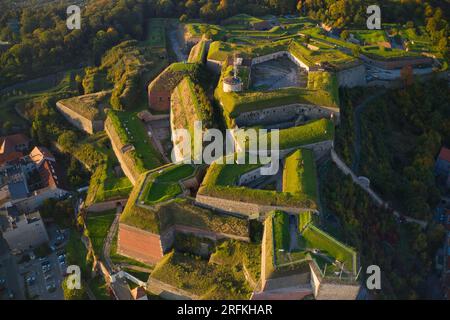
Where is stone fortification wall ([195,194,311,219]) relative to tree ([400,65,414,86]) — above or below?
below

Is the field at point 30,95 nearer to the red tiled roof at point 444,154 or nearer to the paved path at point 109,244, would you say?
the paved path at point 109,244

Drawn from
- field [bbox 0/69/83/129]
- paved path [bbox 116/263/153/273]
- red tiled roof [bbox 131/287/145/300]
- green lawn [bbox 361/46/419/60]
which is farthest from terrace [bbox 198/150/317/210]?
field [bbox 0/69/83/129]

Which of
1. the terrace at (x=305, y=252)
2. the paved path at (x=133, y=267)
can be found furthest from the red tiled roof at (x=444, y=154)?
the paved path at (x=133, y=267)

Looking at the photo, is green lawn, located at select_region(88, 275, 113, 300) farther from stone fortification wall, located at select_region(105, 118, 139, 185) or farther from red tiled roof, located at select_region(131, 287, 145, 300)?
stone fortification wall, located at select_region(105, 118, 139, 185)

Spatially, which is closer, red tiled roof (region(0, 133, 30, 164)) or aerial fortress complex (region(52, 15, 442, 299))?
aerial fortress complex (region(52, 15, 442, 299))

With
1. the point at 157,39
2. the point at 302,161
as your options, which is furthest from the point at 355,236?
the point at 157,39

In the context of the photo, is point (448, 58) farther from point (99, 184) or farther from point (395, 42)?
point (99, 184)

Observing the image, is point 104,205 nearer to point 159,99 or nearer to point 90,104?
point 159,99
